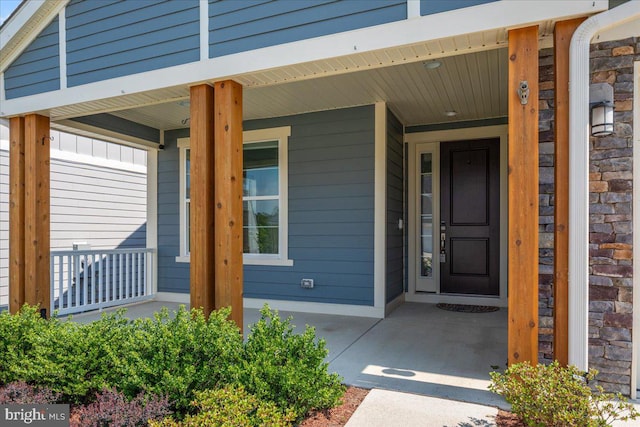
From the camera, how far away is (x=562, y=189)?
226cm

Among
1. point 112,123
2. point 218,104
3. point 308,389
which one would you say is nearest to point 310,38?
point 218,104

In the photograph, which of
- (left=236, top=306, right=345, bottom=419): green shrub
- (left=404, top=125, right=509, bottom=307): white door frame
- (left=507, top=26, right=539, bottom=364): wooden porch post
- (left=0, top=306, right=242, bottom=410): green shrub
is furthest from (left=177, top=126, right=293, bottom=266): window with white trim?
(left=507, top=26, right=539, bottom=364): wooden porch post

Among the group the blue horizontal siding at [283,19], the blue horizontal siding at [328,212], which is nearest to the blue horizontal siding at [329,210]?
the blue horizontal siding at [328,212]

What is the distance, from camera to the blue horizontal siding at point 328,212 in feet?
16.0

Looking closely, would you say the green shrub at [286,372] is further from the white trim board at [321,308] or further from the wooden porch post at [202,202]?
the white trim board at [321,308]

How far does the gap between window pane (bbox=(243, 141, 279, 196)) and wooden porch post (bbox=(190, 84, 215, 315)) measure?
7.17 ft

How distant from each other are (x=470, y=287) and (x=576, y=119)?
12.1 ft

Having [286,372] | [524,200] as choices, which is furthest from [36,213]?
[524,200]

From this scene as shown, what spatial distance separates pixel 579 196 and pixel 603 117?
60 centimetres

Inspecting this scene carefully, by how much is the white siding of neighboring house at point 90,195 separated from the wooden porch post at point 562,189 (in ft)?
22.4

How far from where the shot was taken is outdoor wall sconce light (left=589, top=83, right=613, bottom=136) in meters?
2.40

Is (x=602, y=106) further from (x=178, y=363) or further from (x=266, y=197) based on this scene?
(x=266, y=197)

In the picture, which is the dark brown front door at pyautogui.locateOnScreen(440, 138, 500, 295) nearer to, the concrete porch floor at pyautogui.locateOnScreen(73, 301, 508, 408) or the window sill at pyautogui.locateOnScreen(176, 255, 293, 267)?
the concrete porch floor at pyautogui.locateOnScreen(73, 301, 508, 408)

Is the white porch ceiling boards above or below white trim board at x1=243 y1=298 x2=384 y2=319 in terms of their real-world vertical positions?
above
